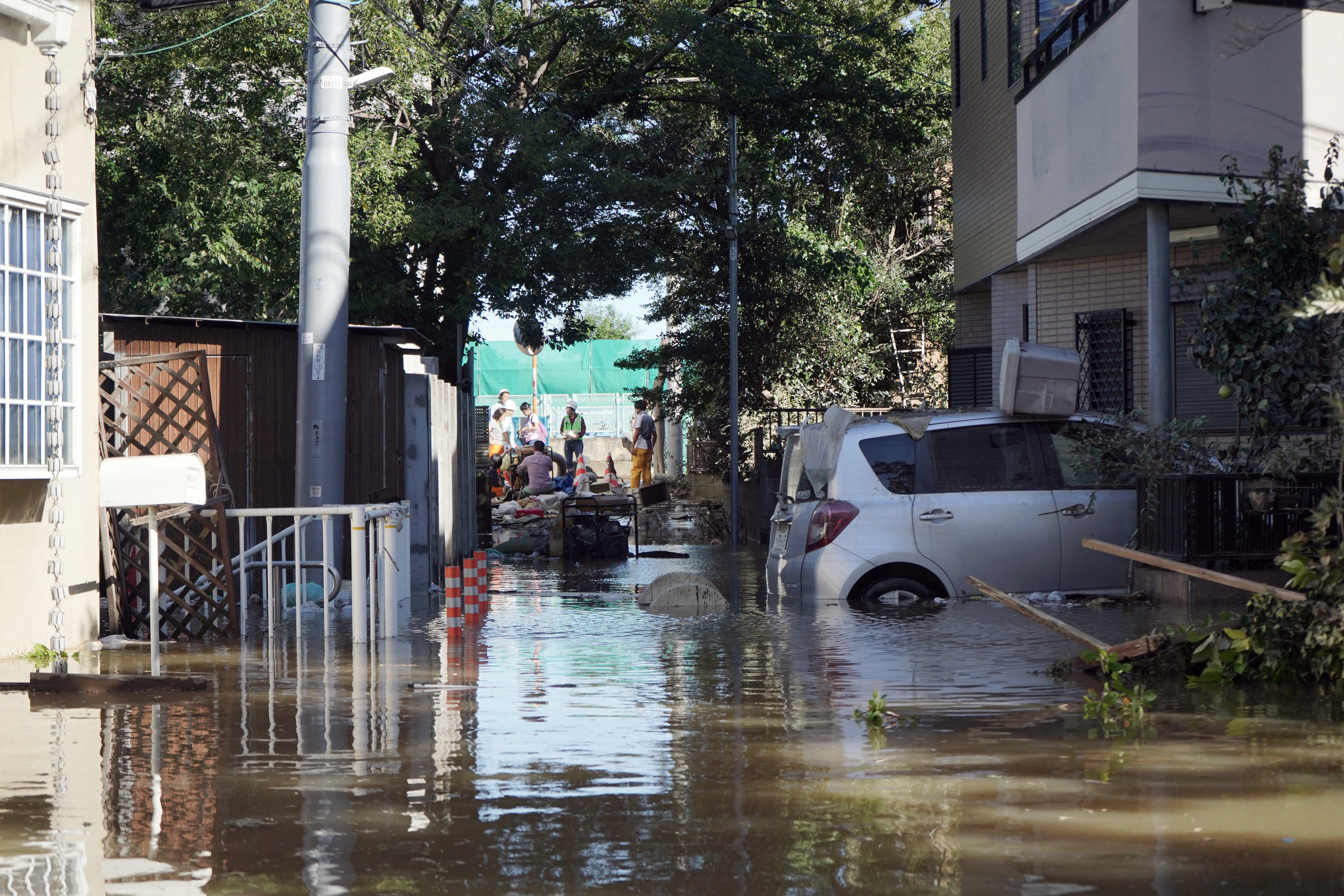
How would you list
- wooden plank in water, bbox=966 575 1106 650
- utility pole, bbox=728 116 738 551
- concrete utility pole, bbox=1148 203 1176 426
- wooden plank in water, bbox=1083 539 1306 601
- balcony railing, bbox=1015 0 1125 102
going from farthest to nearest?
utility pole, bbox=728 116 738 551
balcony railing, bbox=1015 0 1125 102
concrete utility pole, bbox=1148 203 1176 426
wooden plank in water, bbox=966 575 1106 650
wooden plank in water, bbox=1083 539 1306 601

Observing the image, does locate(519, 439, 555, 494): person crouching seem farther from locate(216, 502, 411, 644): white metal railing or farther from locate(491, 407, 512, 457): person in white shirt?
locate(216, 502, 411, 644): white metal railing

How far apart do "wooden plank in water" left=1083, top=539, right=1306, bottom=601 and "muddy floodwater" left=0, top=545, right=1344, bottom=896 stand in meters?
0.55

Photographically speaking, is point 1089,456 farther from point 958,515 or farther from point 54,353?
point 54,353

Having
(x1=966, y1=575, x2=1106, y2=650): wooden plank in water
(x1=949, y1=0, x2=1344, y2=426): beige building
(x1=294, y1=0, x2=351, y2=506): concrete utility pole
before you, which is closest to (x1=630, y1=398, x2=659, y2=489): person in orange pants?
(x1=949, y1=0, x2=1344, y2=426): beige building

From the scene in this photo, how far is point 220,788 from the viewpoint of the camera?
19.2ft

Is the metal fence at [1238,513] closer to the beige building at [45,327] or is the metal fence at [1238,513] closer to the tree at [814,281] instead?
the beige building at [45,327]

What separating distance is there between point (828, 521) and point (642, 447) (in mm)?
18420

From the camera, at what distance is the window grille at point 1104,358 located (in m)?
16.6

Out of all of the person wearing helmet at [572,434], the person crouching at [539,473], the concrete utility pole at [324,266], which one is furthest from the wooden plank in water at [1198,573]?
the person wearing helmet at [572,434]

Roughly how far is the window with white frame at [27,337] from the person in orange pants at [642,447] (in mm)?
18788

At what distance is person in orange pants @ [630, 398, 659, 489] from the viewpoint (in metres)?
29.4

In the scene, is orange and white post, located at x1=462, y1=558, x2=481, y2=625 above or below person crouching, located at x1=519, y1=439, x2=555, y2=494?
below

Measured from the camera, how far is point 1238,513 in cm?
1004

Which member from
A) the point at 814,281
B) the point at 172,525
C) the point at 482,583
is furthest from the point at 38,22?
the point at 814,281
